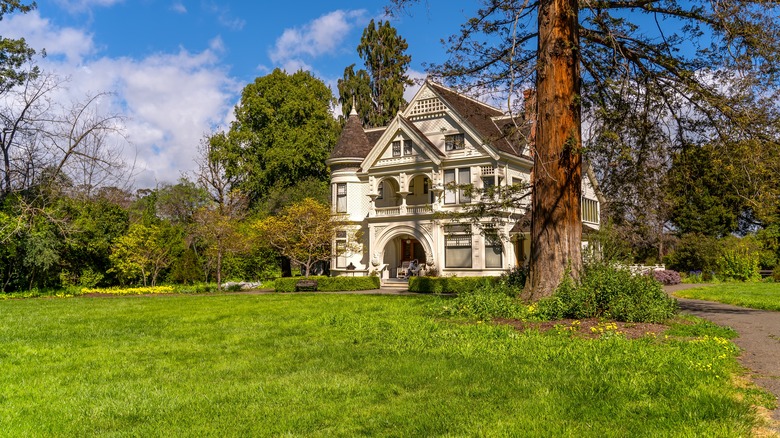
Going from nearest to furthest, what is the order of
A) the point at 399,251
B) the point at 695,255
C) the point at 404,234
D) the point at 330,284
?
the point at 330,284 → the point at 404,234 → the point at 399,251 → the point at 695,255

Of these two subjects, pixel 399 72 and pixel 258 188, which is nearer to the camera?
pixel 258 188

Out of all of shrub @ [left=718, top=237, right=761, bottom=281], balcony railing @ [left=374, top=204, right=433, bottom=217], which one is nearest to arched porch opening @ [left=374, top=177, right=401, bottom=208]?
balcony railing @ [left=374, top=204, right=433, bottom=217]

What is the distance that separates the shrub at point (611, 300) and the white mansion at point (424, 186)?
1916cm

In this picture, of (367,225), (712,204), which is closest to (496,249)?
(367,225)

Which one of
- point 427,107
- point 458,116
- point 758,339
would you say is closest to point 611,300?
point 758,339

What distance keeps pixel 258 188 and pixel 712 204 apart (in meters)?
37.1

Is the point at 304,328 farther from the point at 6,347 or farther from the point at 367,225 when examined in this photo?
the point at 367,225

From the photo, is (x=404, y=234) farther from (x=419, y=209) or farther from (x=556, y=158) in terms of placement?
(x=556, y=158)

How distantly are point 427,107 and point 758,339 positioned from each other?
27961 millimetres

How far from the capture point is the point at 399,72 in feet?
183

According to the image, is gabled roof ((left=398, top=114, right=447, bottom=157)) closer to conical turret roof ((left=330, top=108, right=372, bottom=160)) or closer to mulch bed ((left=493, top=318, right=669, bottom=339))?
conical turret roof ((left=330, top=108, right=372, bottom=160))

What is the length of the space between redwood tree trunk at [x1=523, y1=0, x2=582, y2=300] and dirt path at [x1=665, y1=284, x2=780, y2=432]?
313 centimetres

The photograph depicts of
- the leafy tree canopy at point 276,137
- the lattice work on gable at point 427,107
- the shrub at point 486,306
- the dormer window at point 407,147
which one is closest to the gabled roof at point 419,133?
the dormer window at point 407,147

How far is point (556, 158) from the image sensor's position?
12055 millimetres
